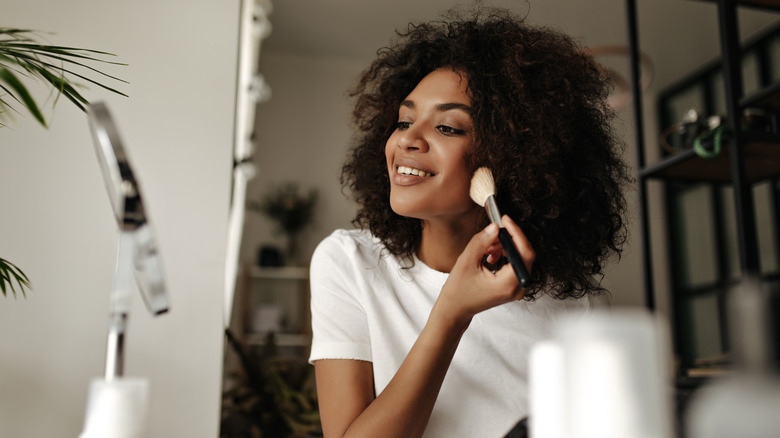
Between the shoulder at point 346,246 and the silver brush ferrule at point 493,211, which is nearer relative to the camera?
the silver brush ferrule at point 493,211

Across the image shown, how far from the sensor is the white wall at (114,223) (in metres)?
0.87

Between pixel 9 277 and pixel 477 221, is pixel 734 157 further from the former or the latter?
pixel 9 277

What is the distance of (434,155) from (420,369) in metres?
0.33

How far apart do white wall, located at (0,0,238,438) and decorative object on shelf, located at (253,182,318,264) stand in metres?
3.39

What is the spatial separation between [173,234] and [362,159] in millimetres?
422

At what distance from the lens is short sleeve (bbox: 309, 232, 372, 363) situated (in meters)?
0.96

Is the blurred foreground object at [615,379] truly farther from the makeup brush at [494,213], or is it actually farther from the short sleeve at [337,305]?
the short sleeve at [337,305]

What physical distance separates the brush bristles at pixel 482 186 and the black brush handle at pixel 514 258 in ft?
0.42

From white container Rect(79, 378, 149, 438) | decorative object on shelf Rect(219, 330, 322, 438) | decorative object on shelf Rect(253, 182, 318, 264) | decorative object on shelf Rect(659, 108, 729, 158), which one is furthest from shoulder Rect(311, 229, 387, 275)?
decorative object on shelf Rect(253, 182, 318, 264)

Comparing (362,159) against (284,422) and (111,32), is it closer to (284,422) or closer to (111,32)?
(111,32)

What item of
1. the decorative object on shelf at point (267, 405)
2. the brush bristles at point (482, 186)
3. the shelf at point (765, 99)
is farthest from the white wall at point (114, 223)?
the shelf at point (765, 99)

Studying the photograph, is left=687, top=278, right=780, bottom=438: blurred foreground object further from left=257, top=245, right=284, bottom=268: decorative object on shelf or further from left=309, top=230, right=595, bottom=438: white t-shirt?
left=257, top=245, right=284, bottom=268: decorative object on shelf

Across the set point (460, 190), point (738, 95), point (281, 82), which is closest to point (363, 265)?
point (460, 190)

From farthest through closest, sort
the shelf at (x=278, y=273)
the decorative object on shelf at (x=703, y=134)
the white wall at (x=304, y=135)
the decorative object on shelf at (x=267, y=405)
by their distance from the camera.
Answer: the white wall at (x=304, y=135) → the shelf at (x=278, y=273) → the decorative object on shelf at (x=703, y=134) → the decorative object on shelf at (x=267, y=405)
